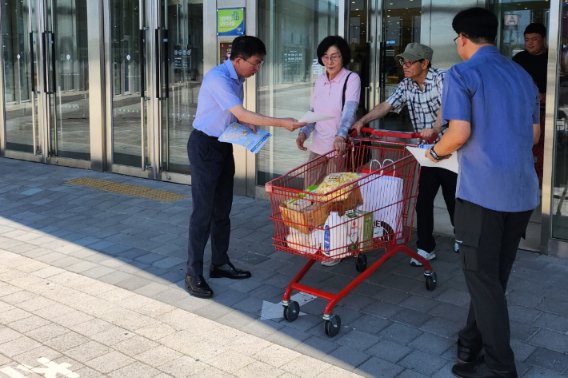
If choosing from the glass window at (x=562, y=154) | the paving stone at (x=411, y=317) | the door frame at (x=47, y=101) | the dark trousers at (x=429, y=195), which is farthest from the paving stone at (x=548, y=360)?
the door frame at (x=47, y=101)

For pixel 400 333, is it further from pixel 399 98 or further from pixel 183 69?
pixel 183 69

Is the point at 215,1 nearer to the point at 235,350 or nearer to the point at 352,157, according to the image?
the point at 352,157

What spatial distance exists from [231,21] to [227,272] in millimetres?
4110

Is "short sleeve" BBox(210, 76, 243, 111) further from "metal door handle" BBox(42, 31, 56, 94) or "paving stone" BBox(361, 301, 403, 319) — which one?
"metal door handle" BBox(42, 31, 56, 94)

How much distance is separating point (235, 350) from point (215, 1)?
577 centimetres

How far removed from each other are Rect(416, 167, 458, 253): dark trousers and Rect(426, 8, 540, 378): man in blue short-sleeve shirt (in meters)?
1.94

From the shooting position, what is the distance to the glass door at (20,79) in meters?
11.7

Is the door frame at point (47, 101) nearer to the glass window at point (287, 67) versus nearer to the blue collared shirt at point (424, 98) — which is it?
the glass window at point (287, 67)

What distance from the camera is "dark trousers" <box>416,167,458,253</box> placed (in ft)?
19.9

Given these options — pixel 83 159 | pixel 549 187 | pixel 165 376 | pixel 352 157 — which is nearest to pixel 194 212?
pixel 352 157

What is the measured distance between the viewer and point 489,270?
402 centimetres

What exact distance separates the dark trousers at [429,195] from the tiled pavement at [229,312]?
0.25 m

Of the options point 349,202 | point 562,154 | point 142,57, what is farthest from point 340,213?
point 142,57

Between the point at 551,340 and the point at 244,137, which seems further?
the point at 244,137
